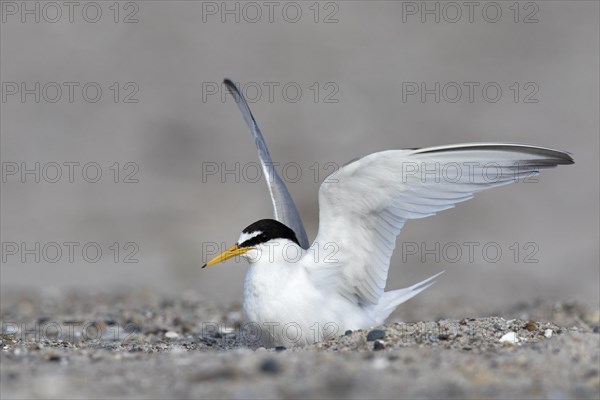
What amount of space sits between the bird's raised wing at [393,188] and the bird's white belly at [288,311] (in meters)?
0.15

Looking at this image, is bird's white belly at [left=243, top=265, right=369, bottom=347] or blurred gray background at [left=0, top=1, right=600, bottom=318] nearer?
bird's white belly at [left=243, top=265, right=369, bottom=347]

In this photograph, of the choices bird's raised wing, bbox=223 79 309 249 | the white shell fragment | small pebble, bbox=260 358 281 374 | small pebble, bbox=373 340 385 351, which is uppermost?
bird's raised wing, bbox=223 79 309 249

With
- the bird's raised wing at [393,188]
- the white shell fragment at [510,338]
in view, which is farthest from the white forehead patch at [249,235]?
the white shell fragment at [510,338]

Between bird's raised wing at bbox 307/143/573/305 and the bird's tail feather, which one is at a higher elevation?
bird's raised wing at bbox 307/143/573/305

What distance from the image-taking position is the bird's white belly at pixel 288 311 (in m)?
6.61

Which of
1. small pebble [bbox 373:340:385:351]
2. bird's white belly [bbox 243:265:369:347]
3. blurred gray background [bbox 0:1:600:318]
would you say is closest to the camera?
small pebble [bbox 373:340:385:351]

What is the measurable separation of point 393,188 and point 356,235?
44 centimetres

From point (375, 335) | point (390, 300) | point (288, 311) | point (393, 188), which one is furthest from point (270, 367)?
point (390, 300)

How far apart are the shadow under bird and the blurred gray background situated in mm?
4136

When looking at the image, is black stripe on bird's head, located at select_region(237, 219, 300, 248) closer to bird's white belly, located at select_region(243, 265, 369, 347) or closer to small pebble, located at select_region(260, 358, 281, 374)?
bird's white belly, located at select_region(243, 265, 369, 347)

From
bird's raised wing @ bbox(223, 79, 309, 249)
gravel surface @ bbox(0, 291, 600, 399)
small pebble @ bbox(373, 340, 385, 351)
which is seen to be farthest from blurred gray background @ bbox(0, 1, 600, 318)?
small pebble @ bbox(373, 340, 385, 351)

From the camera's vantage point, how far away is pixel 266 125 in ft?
69.1

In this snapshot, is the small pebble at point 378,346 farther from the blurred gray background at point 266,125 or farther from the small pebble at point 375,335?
the blurred gray background at point 266,125

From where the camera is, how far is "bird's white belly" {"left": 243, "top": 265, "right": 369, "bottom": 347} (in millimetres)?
6609
